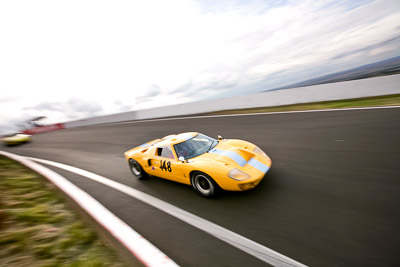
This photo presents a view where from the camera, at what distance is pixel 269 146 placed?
19.7 feet

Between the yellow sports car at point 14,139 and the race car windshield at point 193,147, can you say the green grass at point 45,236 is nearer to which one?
the race car windshield at point 193,147

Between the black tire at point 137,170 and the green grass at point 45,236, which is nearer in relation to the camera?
the green grass at point 45,236

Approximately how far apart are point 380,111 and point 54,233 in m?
10.0

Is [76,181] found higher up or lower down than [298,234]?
higher up

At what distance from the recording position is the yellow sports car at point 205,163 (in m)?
3.40

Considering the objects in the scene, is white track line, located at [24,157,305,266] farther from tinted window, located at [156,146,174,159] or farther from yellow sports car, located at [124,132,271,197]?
tinted window, located at [156,146,174,159]

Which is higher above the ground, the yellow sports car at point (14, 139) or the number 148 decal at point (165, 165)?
the yellow sports car at point (14, 139)

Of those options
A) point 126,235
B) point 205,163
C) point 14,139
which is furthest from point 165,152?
point 14,139

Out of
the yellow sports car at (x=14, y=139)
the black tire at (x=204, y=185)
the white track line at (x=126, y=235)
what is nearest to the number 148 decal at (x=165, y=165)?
the black tire at (x=204, y=185)

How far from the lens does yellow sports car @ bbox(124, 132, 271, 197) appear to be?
3.40 meters

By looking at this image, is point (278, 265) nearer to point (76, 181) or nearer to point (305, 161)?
point (305, 161)

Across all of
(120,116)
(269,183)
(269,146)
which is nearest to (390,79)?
(269,146)

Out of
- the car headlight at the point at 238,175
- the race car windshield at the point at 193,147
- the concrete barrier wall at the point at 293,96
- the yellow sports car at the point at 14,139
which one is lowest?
the car headlight at the point at 238,175

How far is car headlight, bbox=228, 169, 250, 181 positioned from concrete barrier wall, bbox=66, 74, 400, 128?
10.1 meters
